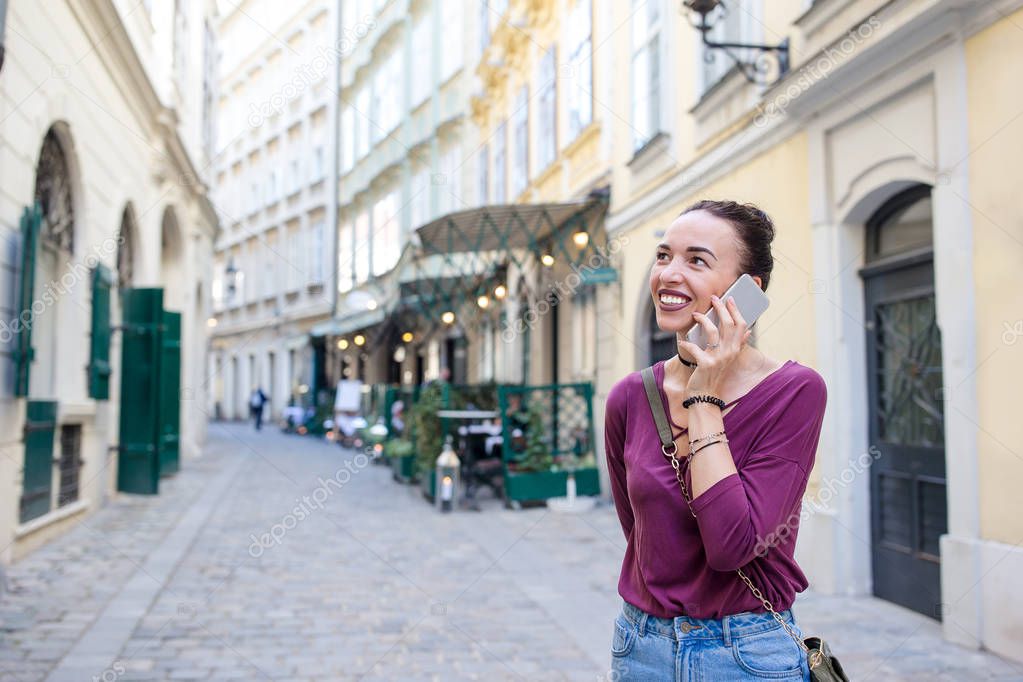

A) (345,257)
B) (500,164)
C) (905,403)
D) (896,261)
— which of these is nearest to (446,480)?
(905,403)

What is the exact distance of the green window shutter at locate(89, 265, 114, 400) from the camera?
10.4 m

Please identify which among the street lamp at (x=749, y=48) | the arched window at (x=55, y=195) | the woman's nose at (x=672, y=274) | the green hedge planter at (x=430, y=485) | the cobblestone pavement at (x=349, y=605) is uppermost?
the street lamp at (x=749, y=48)

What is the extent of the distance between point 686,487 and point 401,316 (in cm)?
2202

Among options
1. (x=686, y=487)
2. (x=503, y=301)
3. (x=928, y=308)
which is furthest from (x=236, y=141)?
(x=686, y=487)

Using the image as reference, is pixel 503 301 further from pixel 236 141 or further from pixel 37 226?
pixel 236 141

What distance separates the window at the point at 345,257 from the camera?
31938mm

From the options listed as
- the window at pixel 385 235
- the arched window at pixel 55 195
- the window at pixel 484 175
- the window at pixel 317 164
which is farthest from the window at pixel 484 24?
the window at pixel 317 164

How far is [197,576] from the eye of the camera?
7.62 meters

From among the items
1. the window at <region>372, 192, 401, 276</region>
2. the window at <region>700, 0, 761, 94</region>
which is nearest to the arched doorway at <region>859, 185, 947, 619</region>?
the window at <region>700, 0, 761, 94</region>

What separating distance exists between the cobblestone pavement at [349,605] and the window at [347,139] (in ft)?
72.7

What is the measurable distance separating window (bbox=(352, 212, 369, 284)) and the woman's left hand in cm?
2830

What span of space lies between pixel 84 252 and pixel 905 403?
8.24 m

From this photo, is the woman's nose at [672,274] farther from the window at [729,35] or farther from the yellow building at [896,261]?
the window at [729,35]

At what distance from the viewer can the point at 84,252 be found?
10.2 m
